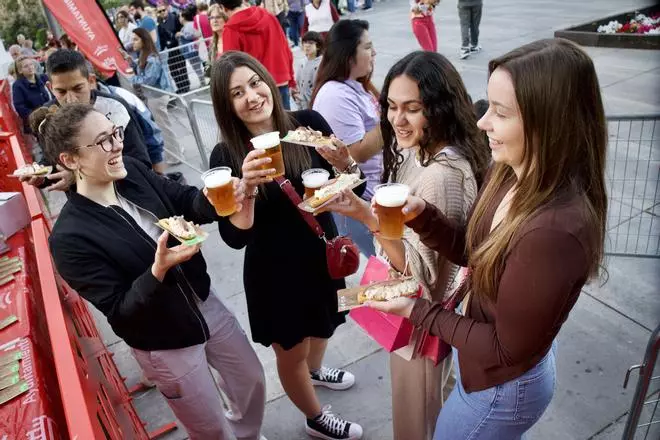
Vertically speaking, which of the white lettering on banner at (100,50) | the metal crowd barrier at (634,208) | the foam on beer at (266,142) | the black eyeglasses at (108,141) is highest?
the white lettering on banner at (100,50)

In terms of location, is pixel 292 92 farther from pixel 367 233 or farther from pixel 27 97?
pixel 27 97

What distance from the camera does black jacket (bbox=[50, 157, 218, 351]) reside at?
7.28 ft

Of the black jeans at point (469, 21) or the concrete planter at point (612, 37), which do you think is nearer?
the concrete planter at point (612, 37)

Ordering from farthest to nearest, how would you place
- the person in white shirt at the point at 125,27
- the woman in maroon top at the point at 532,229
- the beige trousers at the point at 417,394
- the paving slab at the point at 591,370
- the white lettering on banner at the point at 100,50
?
1. the person in white shirt at the point at 125,27
2. the white lettering on banner at the point at 100,50
3. the paving slab at the point at 591,370
4. the beige trousers at the point at 417,394
5. the woman in maroon top at the point at 532,229

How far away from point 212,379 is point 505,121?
2099 mm

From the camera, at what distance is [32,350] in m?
2.51

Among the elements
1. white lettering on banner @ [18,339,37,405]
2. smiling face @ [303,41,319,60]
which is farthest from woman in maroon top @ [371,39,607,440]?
smiling face @ [303,41,319,60]

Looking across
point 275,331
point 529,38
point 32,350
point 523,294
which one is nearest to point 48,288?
point 32,350

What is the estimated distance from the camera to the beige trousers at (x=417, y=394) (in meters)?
2.22

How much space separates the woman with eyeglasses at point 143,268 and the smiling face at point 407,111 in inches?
33.0

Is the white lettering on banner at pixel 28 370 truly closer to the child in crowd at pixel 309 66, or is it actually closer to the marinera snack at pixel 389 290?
the marinera snack at pixel 389 290

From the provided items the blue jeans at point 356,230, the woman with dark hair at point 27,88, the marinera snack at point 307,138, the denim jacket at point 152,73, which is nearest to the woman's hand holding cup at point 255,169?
the marinera snack at point 307,138

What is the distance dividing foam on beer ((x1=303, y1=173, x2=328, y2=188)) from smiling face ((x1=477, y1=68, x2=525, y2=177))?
0.97m

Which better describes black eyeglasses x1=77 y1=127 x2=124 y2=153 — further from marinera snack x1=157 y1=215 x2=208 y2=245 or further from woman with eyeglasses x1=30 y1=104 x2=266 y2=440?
marinera snack x1=157 y1=215 x2=208 y2=245
